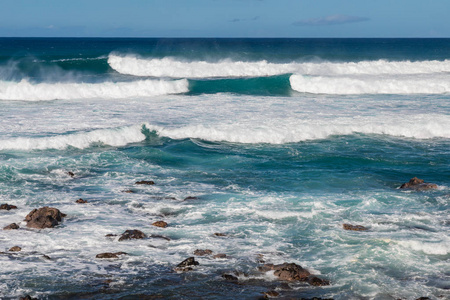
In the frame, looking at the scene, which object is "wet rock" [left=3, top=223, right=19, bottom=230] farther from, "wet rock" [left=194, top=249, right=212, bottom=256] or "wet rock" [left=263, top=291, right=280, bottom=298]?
"wet rock" [left=263, top=291, right=280, bottom=298]

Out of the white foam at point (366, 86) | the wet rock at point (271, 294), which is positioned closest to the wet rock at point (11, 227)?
the wet rock at point (271, 294)

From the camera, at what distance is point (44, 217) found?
10664 millimetres

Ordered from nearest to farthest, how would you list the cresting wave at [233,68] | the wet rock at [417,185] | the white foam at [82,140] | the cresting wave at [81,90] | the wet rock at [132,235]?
1. the wet rock at [132,235]
2. the wet rock at [417,185]
3. the white foam at [82,140]
4. the cresting wave at [81,90]
5. the cresting wave at [233,68]

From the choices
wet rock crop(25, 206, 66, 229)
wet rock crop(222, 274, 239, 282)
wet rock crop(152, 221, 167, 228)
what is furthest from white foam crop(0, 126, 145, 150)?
wet rock crop(222, 274, 239, 282)

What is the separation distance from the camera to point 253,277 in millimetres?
8383

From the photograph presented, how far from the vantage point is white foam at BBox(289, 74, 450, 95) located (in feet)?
109

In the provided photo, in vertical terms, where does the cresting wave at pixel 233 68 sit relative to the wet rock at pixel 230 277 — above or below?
above

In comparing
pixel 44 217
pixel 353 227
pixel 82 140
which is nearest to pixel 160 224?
pixel 44 217

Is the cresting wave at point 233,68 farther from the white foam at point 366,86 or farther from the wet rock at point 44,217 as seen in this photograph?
the wet rock at point 44,217

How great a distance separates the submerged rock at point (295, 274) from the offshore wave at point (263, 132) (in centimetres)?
1108

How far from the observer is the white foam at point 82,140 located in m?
17.6

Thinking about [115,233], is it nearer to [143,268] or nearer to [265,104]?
[143,268]

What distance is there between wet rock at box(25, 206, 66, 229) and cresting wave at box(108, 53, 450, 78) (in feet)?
106

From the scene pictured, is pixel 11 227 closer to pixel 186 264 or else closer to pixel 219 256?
pixel 186 264
